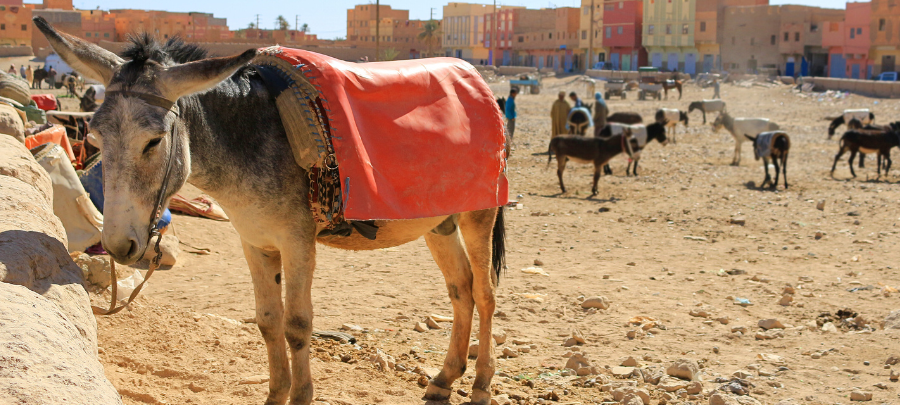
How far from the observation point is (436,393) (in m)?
4.29

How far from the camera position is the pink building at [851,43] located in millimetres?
52469

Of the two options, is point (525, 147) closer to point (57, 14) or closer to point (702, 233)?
point (702, 233)

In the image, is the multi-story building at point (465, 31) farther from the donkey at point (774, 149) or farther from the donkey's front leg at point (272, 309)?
the donkey's front leg at point (272, 309)

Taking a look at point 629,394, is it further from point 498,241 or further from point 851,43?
point 851,43

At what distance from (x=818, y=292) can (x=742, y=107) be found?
3240 centimetres

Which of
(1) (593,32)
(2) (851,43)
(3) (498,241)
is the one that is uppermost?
(1) (593,32)

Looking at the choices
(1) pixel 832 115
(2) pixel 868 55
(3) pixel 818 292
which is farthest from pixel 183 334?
(2) pixel 868 55

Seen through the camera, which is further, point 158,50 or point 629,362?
point 629,362

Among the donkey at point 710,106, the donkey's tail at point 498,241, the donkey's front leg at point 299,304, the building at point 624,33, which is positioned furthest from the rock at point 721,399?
the building at point 624,33

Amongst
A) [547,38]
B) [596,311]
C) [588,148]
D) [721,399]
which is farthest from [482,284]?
[547,38]

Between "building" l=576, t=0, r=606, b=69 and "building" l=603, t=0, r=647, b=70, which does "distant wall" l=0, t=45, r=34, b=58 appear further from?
"building" l=603, t=0, r=647, b=70

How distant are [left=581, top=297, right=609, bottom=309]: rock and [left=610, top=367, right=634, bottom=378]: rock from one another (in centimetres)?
150

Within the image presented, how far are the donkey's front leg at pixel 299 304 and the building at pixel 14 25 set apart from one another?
233ft

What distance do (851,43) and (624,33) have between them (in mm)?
25049
